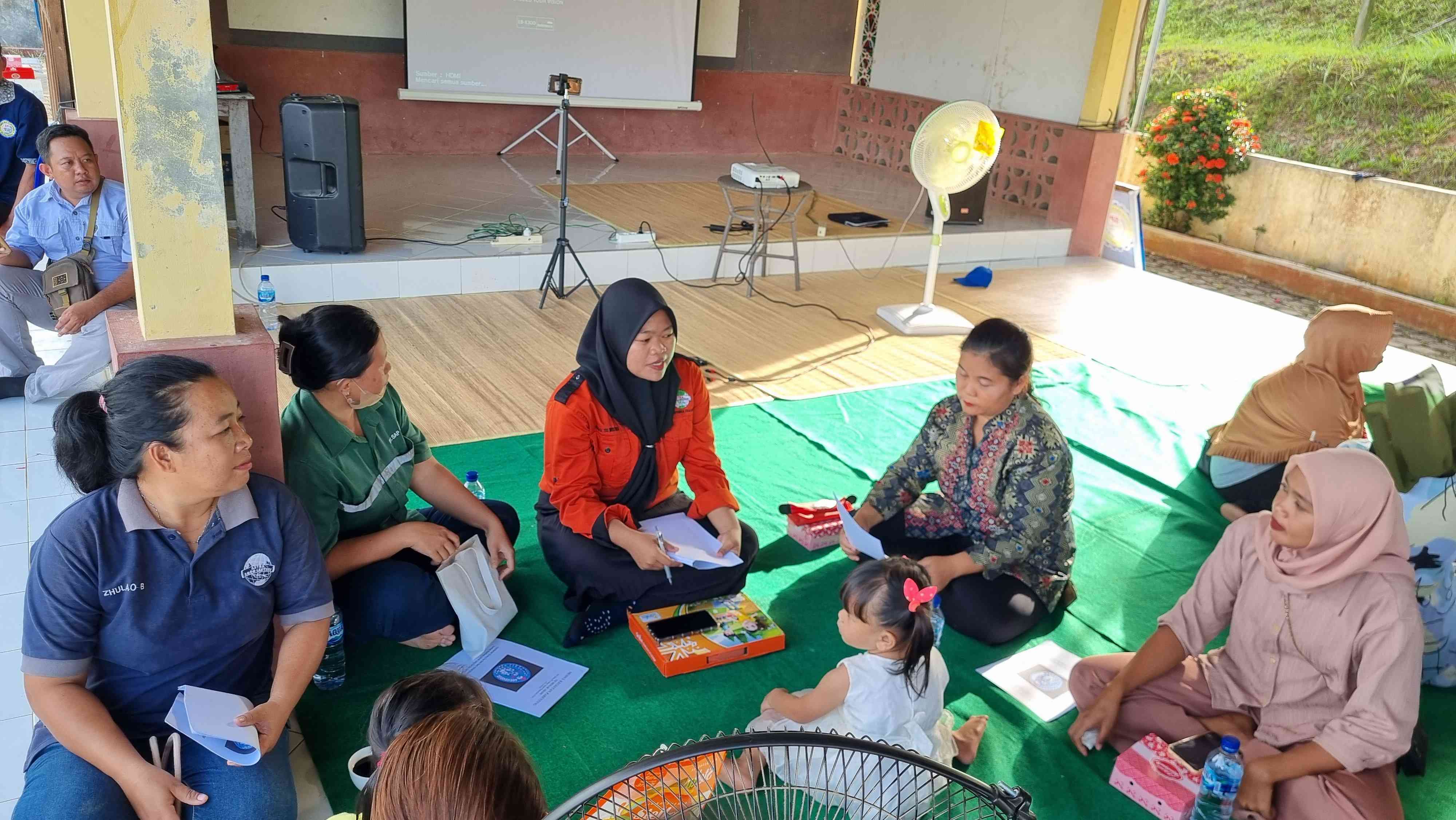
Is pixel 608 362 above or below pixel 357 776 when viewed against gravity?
above

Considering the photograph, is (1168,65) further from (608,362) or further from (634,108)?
(608,362)

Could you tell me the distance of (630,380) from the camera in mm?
2816

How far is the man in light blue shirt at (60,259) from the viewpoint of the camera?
3.89 metres

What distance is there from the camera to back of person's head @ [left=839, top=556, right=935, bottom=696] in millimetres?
2014

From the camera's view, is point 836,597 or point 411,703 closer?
point 411,703

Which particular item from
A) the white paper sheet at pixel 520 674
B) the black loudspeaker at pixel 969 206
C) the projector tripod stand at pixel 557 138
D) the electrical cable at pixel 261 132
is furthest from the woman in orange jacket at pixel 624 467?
the electrical cable at pixel 261 132

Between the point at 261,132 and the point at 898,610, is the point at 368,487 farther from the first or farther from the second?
the point at 261,132

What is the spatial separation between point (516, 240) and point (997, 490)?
3909 millimetres

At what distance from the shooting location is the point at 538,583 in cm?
301

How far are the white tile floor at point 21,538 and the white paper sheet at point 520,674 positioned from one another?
42 cm

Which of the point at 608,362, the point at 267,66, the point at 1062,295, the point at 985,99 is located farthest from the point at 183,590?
the point at 985,99

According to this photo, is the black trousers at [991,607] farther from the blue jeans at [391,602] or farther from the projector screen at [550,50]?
the projector screen at [550,50]

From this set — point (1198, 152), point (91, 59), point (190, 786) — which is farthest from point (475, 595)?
point (1198, 152)

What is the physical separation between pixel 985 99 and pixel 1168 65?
4.16 m
